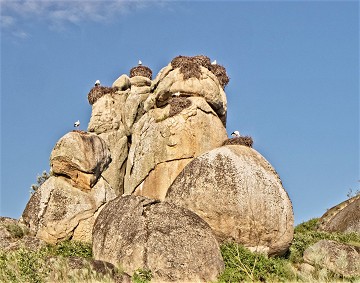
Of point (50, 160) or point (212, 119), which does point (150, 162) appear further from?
point (50, 160)

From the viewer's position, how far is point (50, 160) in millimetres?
30578

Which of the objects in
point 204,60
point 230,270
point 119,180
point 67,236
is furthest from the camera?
point 119,180

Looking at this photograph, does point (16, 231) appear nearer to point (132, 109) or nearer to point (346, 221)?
point (132, 109)

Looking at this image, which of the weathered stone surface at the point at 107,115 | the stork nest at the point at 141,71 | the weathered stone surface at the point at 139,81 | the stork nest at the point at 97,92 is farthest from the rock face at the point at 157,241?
the stork nest at the point at 141,71

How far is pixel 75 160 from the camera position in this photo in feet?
98.7

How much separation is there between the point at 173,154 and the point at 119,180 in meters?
7.72

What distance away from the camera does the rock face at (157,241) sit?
20641 mm

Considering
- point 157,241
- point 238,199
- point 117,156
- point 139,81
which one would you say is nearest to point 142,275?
point 157,241

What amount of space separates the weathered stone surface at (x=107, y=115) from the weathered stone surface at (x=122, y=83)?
1256mm

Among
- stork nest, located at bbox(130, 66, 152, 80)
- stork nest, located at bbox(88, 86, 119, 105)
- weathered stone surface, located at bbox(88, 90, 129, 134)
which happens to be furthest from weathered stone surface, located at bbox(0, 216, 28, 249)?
stork nest, located at bbox(130, 66, 152, 80)

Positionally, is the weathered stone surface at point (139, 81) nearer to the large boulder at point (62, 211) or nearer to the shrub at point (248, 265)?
the large boulder at point (62, 211)

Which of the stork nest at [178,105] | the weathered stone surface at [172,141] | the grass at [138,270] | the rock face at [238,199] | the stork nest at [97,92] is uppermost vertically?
the stork nest at [97,92]

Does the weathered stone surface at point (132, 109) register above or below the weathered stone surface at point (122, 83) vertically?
below

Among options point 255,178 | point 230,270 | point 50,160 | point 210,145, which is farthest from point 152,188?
point 230,270
